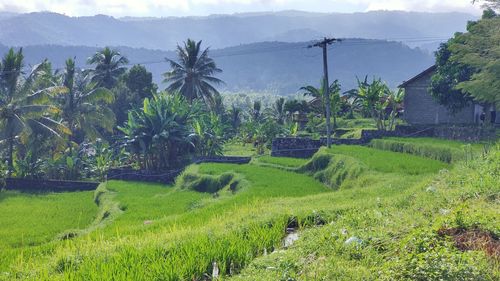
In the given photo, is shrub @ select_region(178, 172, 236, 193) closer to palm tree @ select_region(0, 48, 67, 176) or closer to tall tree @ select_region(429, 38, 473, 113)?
palm tree @ select_region(0, 48, 67, 176)

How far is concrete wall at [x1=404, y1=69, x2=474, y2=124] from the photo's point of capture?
34.1m

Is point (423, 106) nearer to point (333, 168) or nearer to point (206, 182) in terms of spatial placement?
point (333, 168)

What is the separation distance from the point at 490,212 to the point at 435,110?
96.2 ft

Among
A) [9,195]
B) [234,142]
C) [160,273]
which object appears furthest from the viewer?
[234,142]

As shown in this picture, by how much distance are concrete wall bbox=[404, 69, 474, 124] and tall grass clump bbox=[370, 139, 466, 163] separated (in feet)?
30.9

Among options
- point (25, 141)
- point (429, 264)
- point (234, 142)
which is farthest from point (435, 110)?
point (429, 264)

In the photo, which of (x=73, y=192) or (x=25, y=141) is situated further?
(x=25, y=141)

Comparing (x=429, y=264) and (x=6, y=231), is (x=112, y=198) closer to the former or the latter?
(x=6, y=231)

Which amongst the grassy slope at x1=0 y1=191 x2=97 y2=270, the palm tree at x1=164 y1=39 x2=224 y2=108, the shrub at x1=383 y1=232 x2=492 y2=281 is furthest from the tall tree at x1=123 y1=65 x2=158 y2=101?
the shrub at x1=383 y1=232 x2=492 y2=281

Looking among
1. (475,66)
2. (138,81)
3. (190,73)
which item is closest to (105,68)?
(138,81)

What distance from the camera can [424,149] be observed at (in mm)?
21688

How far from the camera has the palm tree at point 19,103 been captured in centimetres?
2830

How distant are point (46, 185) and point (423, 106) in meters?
25.4

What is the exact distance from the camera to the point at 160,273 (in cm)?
594
